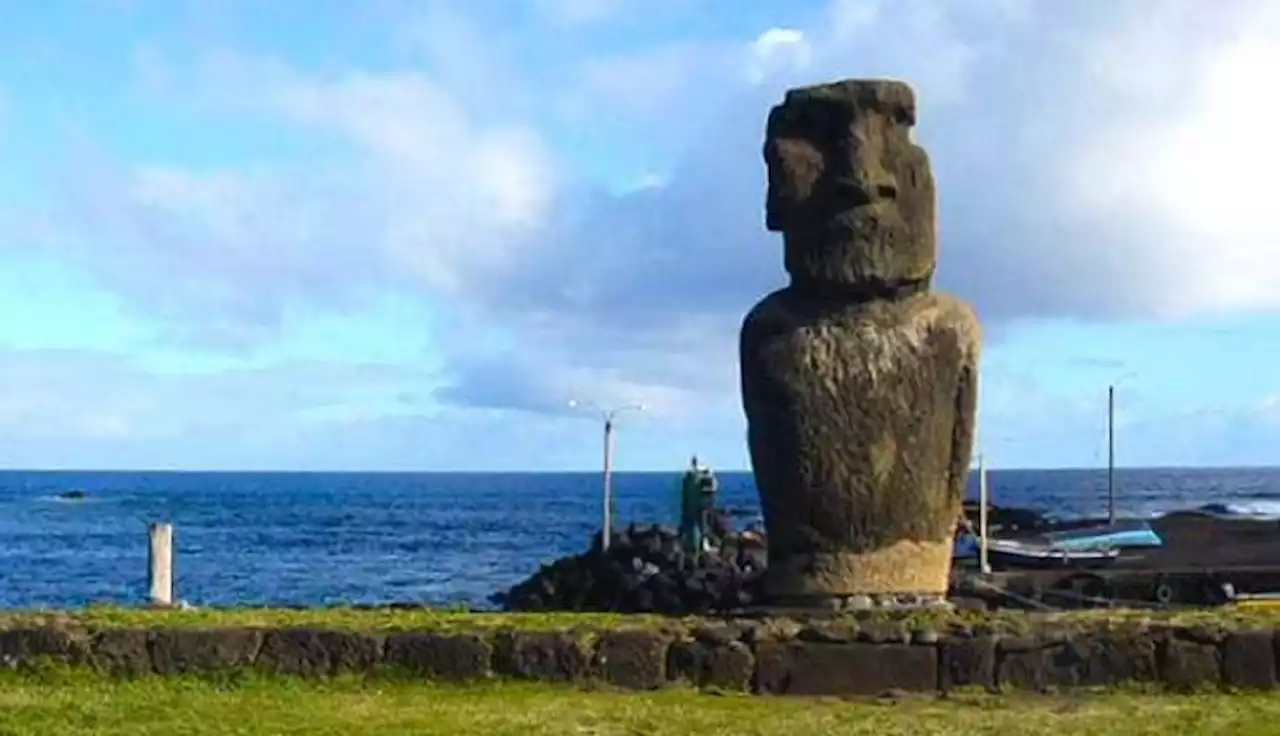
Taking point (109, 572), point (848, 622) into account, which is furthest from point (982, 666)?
point (109, 572)

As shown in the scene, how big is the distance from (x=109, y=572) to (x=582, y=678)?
4675 cm

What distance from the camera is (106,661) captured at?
30.8 ft

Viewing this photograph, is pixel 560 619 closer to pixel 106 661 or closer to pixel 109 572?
pixel 106 661

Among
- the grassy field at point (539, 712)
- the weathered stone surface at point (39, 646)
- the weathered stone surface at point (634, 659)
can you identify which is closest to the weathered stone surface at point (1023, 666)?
the grassy field at point (539, 712)

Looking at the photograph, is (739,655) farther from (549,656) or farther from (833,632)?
(549,656)

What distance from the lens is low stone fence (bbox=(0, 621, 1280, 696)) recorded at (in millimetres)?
8852

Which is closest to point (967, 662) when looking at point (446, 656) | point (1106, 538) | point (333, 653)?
point (446, 656)

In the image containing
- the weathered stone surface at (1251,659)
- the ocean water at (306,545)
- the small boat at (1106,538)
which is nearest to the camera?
the weathered stone surface at (1251,659)

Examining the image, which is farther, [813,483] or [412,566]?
[412,566]

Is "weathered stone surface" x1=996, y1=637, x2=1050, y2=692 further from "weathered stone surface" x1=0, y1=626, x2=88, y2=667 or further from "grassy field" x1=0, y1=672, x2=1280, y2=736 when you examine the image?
"weathered stone surface" x1=0, y1=626, x2=88, y2=667

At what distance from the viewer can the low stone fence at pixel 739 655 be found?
8.85 m

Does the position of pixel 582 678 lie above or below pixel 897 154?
below

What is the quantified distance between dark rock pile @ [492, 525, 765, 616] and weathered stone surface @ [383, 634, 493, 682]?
631 inches

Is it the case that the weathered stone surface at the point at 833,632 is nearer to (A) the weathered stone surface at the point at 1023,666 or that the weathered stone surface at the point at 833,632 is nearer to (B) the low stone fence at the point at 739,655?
(B) the low stone fence at the point at 739,655
